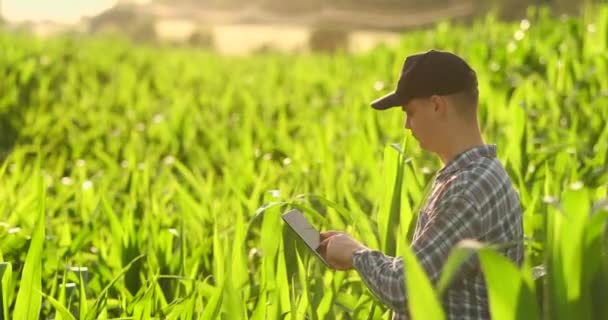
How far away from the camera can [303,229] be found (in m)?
2.18

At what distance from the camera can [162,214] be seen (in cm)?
348

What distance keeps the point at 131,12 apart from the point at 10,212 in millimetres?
45008

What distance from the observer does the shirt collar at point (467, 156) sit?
2.01m

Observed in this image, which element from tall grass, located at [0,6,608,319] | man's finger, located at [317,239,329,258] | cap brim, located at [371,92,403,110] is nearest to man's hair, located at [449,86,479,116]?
cap brim, located at [371,92,403,110]

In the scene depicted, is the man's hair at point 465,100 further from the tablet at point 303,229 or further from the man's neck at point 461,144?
the tablet at point 303,229

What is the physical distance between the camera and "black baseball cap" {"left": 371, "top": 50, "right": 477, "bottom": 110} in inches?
78.7

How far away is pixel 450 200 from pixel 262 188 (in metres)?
1.80

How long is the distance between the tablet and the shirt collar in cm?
30

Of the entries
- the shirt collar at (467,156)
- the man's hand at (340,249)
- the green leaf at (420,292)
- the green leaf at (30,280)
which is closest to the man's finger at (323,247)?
the man's hand at (340,249)

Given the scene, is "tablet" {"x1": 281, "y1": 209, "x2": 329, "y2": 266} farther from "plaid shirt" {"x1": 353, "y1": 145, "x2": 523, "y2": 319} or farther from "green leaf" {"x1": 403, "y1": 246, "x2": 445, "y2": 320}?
"green leaf" {"x1": 403, "y1": 246, "x2": 445, "y2": 320}

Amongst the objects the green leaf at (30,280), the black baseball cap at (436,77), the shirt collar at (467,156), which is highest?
the black baseball cap at (436,77)

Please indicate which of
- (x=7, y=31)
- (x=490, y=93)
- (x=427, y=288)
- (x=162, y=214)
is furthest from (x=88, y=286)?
(x=7, y=31)

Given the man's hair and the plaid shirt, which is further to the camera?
the man's hair

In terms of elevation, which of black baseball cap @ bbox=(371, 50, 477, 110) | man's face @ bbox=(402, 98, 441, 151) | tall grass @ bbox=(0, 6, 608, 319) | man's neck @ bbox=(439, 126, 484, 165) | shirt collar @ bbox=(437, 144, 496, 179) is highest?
black baseball cap @ bbox=(371, 50, 477, 110)
